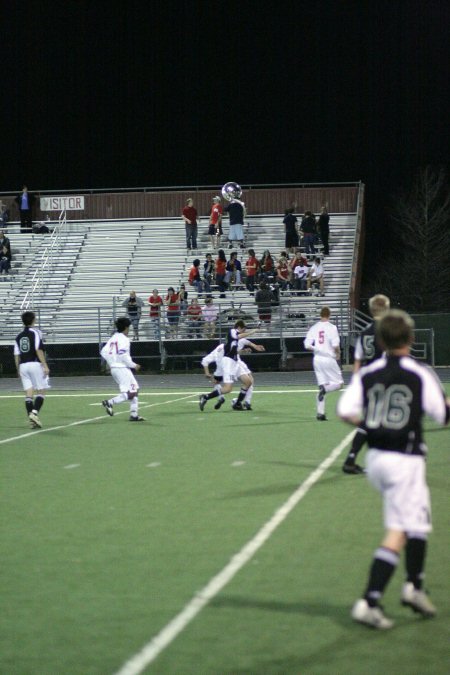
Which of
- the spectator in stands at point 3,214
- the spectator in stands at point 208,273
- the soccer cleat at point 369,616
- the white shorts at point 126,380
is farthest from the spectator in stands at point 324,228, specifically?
the soccer cleat at point 369,616

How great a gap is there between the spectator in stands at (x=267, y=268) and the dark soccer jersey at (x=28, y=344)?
1951 centimetres

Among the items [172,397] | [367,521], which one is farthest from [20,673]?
[172,397]

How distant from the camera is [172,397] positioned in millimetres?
26547

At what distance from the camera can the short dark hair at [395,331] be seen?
6.19 m

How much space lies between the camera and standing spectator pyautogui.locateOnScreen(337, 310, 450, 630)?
616 cm

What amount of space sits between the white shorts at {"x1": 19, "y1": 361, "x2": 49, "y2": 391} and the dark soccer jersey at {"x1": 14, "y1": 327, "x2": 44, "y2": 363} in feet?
0.28

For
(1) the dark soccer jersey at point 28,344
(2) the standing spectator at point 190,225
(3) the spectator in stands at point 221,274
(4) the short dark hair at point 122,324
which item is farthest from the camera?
(2) the standing spectator at point 190,225

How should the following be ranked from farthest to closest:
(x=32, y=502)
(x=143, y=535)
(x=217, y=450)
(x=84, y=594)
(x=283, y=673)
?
1. (x=217, y=450)
2. (x=32, y=502)
3. (x=143, y=535)
4. (x=84, y=594)
5. (x=283, y=673)

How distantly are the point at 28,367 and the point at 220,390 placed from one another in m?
4.16

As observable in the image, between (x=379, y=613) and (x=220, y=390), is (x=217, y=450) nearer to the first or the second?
(x=220, y=390)

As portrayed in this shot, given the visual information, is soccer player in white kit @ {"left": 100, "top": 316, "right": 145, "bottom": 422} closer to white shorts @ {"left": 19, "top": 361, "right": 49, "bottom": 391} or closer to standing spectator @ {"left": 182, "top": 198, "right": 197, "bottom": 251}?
white shorts @ {"left": 19, "top": 361, "right": 49, "bottom": 391}

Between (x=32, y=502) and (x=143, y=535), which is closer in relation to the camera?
(x=143, y=535)

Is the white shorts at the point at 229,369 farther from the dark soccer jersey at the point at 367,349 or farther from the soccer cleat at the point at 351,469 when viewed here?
the soccer cleat at the point at 351,469

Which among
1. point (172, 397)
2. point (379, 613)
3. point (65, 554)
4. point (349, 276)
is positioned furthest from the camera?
point (349, 276)
